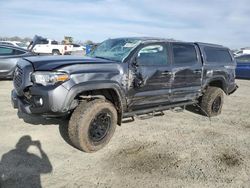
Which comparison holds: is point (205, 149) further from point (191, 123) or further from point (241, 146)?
point (191, 123)

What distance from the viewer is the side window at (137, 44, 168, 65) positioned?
533cm

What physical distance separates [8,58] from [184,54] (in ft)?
23.1

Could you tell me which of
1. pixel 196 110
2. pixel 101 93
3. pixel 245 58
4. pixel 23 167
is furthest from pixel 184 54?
pixel 245 58

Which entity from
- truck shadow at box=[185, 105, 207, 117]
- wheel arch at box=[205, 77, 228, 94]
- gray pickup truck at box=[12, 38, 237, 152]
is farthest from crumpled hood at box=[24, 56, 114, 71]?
truck shadow at box=[185, 105, 207, 117]

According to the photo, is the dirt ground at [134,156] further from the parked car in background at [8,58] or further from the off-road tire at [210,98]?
the parked car in background at [8,58]

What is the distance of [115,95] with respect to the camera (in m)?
4.99

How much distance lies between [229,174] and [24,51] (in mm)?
9202

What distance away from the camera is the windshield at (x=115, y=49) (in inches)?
210

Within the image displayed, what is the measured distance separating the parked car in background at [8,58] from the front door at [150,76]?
6769 mm

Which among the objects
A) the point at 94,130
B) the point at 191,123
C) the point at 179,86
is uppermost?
the point at 179,86

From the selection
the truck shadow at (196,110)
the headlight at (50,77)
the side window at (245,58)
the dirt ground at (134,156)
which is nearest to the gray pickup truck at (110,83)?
the headlight at (50,77)

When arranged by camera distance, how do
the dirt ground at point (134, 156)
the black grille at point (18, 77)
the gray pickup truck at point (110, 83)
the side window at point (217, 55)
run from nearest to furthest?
the dirt ground at point (134, 156)
the gray pickup truck at point (110, 83)
the black grille at point (18, 77)
the side window at point (217, 55)

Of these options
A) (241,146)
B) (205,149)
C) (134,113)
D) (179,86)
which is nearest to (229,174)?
(205,149)

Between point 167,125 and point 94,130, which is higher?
point 94,130
